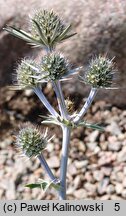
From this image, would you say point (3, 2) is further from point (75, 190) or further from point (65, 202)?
point (65, 202)

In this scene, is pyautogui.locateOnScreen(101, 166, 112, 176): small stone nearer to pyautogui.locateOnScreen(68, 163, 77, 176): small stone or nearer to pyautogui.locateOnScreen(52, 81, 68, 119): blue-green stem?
pyautogui.locateOnScreen(68, 163, 77, 176): small stone

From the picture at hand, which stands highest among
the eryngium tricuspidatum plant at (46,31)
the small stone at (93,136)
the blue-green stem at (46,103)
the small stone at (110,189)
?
the eryngium tricuspidatum plant at (46,31)

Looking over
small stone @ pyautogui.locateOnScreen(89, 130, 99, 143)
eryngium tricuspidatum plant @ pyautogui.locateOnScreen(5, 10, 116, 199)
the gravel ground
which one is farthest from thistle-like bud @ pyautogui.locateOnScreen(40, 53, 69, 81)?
small stone @ pyautogui.locateOnScreen(89, 130, 99, 143)

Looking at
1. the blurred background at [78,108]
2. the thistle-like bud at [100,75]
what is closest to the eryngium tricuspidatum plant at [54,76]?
the thistle-like bud at [100,75]

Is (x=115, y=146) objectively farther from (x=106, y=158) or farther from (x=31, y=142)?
(x=31, y=142)

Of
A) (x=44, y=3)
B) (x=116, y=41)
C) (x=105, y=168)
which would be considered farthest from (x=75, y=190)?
(x=44, y=3)

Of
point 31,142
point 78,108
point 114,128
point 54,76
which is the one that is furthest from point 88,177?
point 54,76

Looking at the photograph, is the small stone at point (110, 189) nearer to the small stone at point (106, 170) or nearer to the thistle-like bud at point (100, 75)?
the small stone at point (106, 170)
